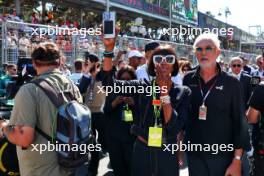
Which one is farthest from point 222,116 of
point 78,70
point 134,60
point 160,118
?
point 78,70

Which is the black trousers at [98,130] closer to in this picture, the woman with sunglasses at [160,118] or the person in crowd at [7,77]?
the woman with sunglasses at [160,118]

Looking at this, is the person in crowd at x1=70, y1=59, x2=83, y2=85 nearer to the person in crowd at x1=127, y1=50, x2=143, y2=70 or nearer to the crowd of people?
the person in crowd at x1=127, y1=50, x2=143, y2=70

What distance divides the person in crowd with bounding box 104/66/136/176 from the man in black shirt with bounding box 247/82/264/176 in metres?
1.72

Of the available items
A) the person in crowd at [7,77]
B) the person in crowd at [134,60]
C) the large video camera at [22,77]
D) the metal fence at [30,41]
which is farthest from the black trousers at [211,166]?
the metal fence at [30,41]

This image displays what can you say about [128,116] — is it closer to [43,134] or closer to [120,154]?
[120,154]

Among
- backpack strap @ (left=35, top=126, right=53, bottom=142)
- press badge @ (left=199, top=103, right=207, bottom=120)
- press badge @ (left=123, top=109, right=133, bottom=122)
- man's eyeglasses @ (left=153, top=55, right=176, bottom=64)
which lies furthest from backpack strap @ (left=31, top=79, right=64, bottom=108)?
press badge @ (left=123, top=109, right=133, bottom=122)

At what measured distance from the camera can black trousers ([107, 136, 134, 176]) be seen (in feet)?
16.7

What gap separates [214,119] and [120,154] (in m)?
2.11

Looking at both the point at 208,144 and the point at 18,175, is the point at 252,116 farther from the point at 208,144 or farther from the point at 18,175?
the point at 18,175

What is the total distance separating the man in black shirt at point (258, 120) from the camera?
3.42 meters

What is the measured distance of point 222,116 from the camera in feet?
10.8

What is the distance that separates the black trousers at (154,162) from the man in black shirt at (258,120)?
726 millimetres

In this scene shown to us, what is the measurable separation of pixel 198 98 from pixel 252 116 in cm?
Result: 52

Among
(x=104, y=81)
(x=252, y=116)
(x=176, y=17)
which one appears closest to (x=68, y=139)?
(x=104, y=81)
